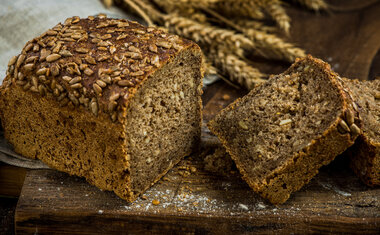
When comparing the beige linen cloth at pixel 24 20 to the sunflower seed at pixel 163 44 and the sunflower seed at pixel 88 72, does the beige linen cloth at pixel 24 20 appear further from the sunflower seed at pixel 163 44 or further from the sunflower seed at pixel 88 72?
the sunflower seed at pixel 88 72

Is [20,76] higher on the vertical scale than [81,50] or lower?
lower

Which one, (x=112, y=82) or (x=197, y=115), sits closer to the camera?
(x=112, y=82)

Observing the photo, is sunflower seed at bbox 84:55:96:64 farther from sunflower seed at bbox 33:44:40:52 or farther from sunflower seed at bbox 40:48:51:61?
sunflower seed at bbox 33:44:40:52

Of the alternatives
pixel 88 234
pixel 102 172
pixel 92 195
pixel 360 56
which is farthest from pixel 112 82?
pixel 360 56

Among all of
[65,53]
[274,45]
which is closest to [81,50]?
[65,53]

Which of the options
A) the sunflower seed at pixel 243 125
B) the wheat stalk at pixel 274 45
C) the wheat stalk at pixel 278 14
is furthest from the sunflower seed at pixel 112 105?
the wheat stalk at pixel 278 14

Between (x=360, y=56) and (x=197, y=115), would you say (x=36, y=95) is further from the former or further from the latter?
(x=360, y=56)

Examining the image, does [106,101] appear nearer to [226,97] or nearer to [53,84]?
[53,84]
